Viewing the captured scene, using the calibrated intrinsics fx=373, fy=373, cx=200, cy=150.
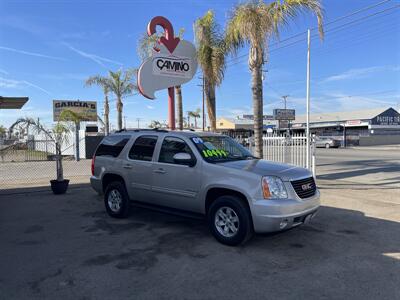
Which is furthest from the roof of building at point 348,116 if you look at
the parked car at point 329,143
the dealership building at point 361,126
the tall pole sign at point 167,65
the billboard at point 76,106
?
the tall pole sign at point 167,65

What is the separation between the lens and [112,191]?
8023mm

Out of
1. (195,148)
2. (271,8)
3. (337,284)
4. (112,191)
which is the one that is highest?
(271,8)

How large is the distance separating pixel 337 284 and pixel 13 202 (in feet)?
28.4

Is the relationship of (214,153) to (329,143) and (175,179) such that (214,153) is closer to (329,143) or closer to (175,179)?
(175,179)

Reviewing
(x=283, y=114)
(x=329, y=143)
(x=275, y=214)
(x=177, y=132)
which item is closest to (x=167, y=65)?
(x=177, y=132)

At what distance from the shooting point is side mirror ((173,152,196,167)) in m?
6.29

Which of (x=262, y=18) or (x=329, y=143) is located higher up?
(x=262, y=18)

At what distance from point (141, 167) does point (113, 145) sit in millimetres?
1291

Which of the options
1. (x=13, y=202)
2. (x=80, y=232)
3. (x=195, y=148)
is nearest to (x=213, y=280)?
(x=195, y=148)

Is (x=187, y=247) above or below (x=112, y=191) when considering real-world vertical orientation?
below

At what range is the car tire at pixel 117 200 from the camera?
25.2 ft

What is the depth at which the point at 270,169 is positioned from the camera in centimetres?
592

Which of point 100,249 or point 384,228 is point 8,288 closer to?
point 100,249

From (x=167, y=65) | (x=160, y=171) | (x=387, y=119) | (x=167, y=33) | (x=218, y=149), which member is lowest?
(x=160, y=171)
